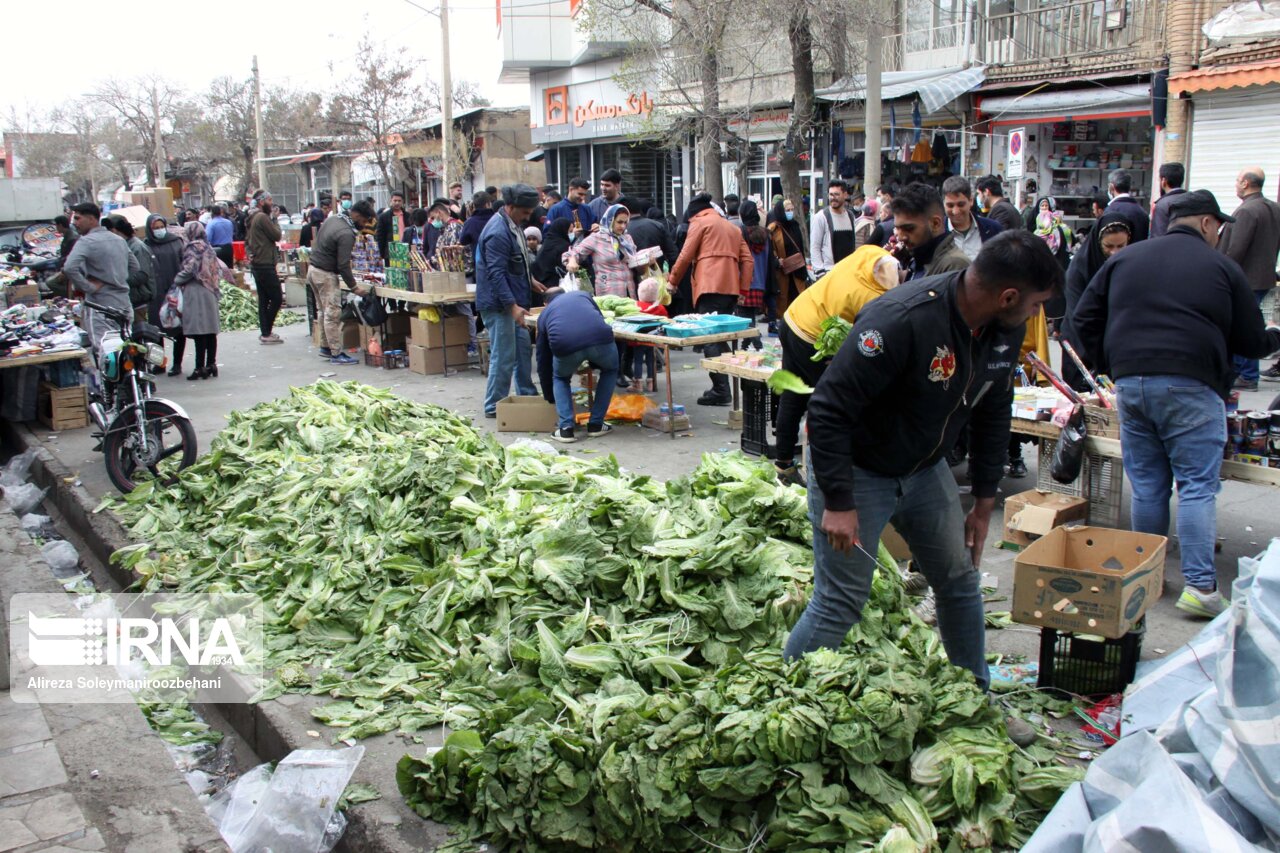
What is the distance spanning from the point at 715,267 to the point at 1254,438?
19.5 ft

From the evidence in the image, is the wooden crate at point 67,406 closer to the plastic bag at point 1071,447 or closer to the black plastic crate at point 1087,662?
the plastic bag at point 1071,447

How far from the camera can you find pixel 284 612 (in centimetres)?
554

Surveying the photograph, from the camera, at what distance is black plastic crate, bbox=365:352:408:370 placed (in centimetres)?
1420

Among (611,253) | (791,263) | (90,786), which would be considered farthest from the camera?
(791,263)

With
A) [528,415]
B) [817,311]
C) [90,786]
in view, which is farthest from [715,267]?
[90,786]

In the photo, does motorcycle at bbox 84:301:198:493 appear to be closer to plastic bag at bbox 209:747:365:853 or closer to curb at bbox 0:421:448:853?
curb at bbox 0:421:448:853

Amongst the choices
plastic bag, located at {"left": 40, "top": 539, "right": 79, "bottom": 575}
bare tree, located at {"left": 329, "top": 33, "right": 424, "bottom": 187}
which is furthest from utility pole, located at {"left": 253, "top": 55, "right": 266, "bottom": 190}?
plastic bag, located at {"left": 40, "top": 539, "right": 79, "bottom": 575}

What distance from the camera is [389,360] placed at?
14211 mm

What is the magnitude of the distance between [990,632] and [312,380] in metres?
10.1

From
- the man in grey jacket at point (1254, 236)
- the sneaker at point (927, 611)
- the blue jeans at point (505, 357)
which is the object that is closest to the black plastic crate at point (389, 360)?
the blue jeans at point (505, 357)

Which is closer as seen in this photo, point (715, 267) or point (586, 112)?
point (715, 267)

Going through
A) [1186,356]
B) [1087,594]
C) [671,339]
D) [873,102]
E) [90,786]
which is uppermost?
[873,102]

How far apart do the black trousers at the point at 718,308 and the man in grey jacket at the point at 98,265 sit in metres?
5.69

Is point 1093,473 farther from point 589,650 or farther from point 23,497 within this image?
point 23,497
